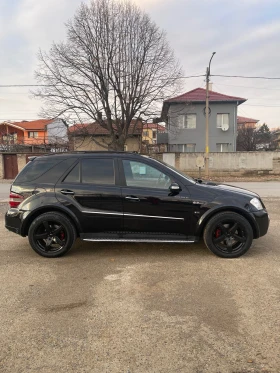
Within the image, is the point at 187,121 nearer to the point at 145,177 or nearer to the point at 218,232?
the point at 145,177

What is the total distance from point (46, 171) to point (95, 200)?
98 cm

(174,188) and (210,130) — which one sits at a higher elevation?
(210,130)

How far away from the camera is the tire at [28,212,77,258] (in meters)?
4.54

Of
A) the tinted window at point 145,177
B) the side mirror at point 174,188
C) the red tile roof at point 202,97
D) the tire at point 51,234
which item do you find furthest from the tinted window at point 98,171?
the red tile roof at point 202,97

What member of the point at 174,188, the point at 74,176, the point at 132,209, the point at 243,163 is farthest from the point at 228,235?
the point at 243,163

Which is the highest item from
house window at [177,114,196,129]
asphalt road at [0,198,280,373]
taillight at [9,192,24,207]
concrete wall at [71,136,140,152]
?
house window at [177,114,196,129]

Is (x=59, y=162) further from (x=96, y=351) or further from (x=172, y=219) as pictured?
(x=96, y=351)

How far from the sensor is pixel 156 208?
176 inches

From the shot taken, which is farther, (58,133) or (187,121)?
(58,133)

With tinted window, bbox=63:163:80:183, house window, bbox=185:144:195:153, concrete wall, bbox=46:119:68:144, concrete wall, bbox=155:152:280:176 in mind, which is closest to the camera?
tinted window, bbox=63:163:80:183

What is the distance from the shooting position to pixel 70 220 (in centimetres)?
458

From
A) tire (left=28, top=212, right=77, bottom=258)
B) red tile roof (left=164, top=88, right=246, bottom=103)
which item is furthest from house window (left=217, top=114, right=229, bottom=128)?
tire (left=28, top=212, right=77, bottom=258)

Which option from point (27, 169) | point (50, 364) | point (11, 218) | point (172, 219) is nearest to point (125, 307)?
point (50, 364)

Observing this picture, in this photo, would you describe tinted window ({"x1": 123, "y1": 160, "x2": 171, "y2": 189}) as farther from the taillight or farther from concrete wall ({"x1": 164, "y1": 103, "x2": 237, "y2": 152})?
concrete wall ({"x1": 164, "y1": 103, "x2": 237, "y2": 152})
